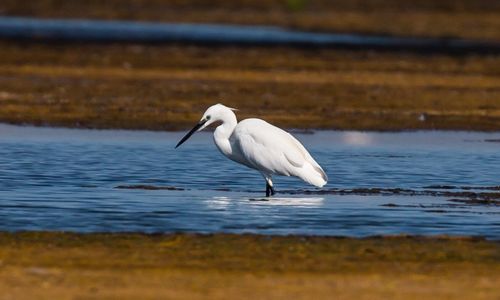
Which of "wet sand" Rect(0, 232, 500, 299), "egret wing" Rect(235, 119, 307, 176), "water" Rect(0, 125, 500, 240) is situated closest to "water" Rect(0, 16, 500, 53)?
"water" Rect(0, 125, 500, 240)

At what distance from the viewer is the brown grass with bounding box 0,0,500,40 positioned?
60.4 meters

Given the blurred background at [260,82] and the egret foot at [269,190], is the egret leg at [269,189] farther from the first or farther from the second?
the blurred background at [260,82]

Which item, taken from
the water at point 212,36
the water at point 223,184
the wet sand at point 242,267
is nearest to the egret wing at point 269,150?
the water at point 223,184

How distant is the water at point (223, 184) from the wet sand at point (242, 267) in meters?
0.88

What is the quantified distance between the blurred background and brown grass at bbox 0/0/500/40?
3.26ft

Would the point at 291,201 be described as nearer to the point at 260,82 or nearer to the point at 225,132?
the point at 225,132

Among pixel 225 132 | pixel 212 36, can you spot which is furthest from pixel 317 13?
pixel 225 132

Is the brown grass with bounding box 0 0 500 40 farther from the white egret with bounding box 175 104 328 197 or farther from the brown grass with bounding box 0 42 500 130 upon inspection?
the white egret with bounding box 175 104 328 197

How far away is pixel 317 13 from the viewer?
228ft

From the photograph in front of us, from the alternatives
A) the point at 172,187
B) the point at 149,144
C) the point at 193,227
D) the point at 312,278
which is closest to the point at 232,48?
the point at 149,144

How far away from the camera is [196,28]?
58156 millimetres

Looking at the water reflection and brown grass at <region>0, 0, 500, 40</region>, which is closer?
the water reflection

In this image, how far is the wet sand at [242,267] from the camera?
387 inches

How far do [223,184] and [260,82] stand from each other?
15.7 m
